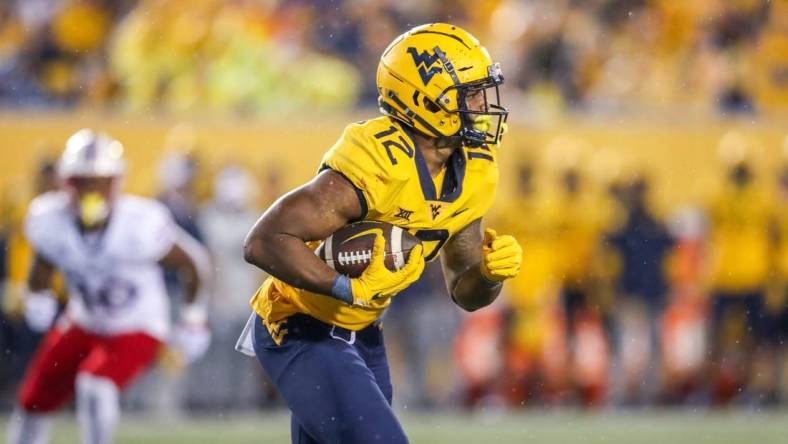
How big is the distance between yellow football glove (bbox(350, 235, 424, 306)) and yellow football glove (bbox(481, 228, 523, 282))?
1.05 feet

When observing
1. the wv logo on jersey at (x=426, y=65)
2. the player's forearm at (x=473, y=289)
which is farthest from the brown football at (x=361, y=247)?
the wv logo on jersey at (x=426, y=65)

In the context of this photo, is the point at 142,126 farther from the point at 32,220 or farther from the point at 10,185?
the point at 32,220

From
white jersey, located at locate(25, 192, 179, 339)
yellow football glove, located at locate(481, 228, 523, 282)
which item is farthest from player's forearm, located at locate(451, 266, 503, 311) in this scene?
white jersey, located at locate(25, 192, 179, 339)

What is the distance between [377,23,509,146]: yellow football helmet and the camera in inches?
177

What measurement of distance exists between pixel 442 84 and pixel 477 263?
0.66 metres

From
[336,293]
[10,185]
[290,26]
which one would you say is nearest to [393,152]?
[336,293]

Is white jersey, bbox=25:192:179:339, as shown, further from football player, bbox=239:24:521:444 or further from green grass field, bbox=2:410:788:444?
football player, bbox=239:24:521:444

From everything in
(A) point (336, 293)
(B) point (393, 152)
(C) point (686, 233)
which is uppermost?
(B) point (393, 152)

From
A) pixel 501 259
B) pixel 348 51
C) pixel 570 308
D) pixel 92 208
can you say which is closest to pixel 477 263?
pixel 501 259

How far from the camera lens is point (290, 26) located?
38.9ft

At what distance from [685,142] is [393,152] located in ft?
21.7

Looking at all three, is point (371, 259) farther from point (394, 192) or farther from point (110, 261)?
point (110, 261)

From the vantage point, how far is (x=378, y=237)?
4301 millimetres

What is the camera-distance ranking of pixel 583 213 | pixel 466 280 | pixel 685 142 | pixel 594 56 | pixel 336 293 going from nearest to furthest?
pixel 336 293 < pixel 466 280 < pixel 583 213 < pixel 685 142 < pixel 594 56
